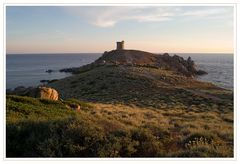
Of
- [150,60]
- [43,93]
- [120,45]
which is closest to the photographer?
[43,93]

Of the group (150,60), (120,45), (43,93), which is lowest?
(43,93)

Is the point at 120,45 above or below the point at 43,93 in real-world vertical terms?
above

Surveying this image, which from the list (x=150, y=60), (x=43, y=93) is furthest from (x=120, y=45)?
(x=43, y=93)

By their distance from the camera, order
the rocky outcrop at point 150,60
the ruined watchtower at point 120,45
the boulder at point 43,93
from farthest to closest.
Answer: the ruined watchtower at point 120,45
the rocky outcrop at point 150,60
the boulder at point 43,93

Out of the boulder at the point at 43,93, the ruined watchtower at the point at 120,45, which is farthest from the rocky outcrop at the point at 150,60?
the boulder at the point at 43,93

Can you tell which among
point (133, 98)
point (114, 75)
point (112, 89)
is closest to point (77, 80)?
point (114, 75)

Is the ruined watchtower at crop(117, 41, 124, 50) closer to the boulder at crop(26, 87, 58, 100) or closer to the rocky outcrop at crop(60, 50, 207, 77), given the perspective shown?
the rocky outcrop at crop(60, 50, 207, 77)

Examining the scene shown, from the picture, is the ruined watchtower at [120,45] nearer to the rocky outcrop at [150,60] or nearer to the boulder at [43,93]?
the rocky outcrop at [150,60]

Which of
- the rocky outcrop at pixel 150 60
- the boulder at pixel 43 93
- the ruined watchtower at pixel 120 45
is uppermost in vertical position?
the ruined watchtower at pixel 120 45

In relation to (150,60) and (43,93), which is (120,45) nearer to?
(150,60)

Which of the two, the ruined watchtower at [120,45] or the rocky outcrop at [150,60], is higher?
the ruined watchtower at [120,45]

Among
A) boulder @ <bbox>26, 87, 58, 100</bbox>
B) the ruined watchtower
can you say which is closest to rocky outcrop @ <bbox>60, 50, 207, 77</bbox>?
the ruined watchtower
